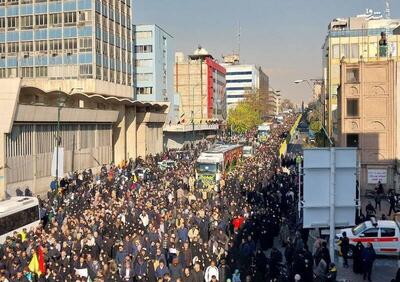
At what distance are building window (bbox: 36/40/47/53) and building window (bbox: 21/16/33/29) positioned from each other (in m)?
2.02

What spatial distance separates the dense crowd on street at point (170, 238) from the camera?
582 inches

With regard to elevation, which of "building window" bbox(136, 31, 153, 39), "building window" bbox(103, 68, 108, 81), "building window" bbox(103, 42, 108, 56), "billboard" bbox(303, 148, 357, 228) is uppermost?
"building window" bbox(136, 31, 153, 39)

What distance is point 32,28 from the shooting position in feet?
207

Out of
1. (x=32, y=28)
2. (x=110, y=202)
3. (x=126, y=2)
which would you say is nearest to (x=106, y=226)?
(x=110, y=202)

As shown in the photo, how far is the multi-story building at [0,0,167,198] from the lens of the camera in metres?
37.7

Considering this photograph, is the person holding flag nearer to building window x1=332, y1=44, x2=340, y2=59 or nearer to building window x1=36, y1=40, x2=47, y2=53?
building window x1=332, y1=44, x2=340, y2=59

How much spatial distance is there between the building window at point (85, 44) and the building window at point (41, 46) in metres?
4.54

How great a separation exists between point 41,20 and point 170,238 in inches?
1996

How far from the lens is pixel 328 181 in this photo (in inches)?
436

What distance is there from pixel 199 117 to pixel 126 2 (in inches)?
1532

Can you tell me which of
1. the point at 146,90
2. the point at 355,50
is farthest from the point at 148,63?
the point at 355,50

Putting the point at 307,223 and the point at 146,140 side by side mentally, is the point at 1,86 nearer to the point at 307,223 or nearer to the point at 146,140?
the point at 307,223

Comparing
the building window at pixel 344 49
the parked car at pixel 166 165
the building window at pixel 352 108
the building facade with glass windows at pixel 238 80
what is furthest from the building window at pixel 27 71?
the building facade with glass windows at pixel 238 80

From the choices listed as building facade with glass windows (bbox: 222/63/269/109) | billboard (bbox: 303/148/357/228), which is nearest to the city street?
billboard (bbox: 303/148/357/228)
